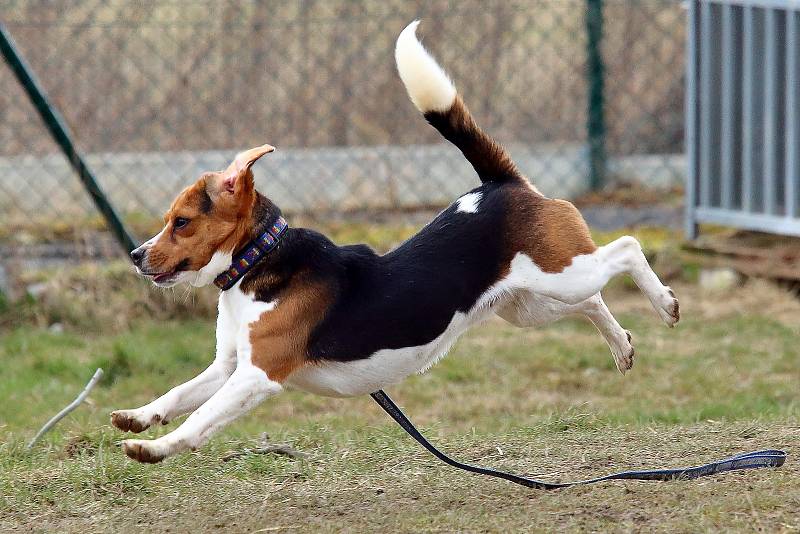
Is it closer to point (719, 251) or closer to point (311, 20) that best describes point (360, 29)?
point (311, 20)

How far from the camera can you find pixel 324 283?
13.4 ft

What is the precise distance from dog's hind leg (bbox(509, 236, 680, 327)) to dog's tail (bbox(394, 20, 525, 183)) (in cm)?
38

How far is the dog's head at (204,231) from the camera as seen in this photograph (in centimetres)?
400

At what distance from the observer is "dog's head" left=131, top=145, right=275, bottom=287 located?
4.00 m

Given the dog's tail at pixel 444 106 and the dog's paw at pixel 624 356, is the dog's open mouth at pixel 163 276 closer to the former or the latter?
the dog's tail at pixel 444 106

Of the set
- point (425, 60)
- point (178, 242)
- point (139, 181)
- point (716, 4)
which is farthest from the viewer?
point (139, 181)

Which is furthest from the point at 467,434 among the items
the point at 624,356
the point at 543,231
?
the point at 543,231

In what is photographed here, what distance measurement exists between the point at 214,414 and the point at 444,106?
1399 millimetres

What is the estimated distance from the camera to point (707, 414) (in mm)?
5824

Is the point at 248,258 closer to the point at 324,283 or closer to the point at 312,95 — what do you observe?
the point at 324,283

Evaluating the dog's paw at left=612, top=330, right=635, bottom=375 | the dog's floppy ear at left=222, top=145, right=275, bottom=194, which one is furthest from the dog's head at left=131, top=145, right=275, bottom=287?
the dog's paw at left=612, top=330, right=635, bottom=375

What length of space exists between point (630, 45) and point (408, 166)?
1.96m

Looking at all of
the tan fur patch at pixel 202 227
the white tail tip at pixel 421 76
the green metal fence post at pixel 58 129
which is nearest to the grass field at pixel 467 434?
the green metal fence post at pixel 58 129

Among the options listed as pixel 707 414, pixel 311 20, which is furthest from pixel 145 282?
pixel 707 414
